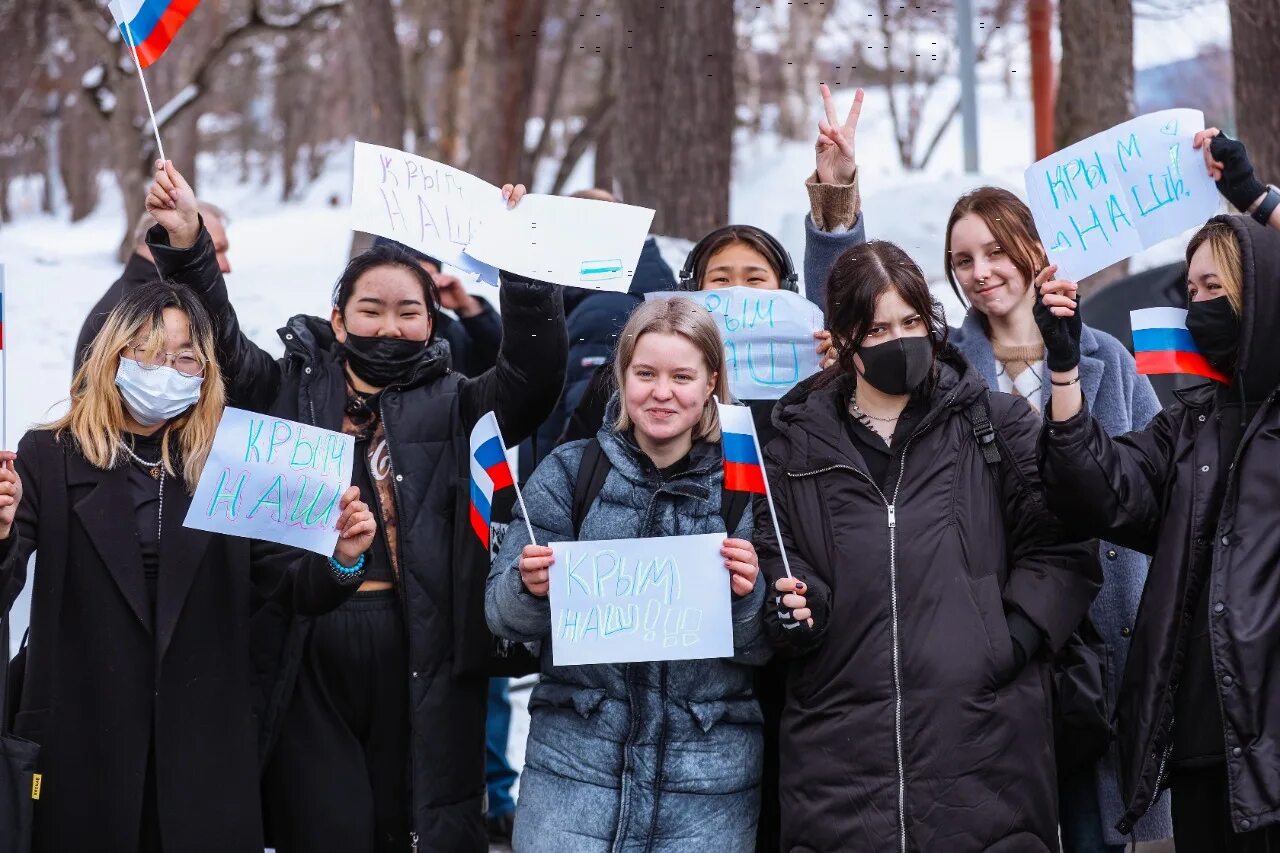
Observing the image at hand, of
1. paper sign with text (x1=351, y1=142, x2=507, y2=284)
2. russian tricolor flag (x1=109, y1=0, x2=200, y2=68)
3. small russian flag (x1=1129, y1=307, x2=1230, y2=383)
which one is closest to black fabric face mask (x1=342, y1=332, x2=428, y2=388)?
paper sign with text (x1=351, y1=142, x2=507, y2=284)

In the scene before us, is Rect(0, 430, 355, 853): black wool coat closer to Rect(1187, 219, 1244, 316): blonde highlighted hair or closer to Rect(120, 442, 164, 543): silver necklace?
Rect(120, 442, 164, 543): silver necklace

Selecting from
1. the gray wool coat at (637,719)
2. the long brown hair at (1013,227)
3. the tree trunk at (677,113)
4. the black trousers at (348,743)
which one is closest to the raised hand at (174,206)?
the black trousers at (348,743)

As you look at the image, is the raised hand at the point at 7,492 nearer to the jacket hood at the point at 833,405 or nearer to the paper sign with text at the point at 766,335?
the jacket hood at the point at 833,405

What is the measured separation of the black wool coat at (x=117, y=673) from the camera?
3471 millimetres

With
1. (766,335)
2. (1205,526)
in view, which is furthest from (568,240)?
(1205,526)

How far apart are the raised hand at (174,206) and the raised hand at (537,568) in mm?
1284

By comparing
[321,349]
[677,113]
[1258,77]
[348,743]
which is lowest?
[348,743]

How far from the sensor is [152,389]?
357 cm

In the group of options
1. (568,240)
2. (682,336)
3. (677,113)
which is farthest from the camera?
(677,113)

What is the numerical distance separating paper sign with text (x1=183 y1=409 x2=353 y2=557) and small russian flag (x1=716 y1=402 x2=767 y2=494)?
0.93m

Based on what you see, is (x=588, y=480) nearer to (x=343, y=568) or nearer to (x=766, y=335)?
(x=343, y=568)

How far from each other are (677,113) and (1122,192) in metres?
5.28

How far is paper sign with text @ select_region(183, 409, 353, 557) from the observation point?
3500 millimetres

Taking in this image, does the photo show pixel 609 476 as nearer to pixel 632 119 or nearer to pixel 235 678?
pixel 235 678
